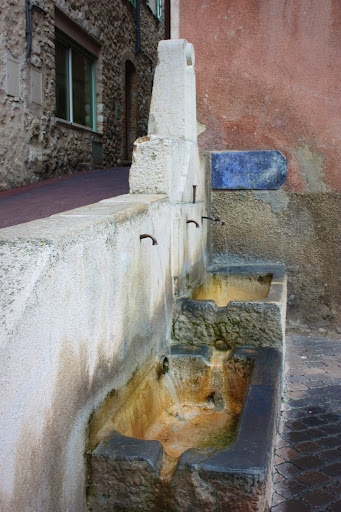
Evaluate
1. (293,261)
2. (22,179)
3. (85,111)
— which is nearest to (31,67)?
(22,179)

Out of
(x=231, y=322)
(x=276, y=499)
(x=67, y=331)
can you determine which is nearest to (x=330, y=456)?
(x=276, y=499)

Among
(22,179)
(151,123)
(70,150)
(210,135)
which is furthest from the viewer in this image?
(70,150)

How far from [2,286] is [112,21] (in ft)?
31.9

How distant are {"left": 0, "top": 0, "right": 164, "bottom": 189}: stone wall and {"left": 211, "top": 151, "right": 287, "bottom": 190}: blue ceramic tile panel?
2734 millimetres

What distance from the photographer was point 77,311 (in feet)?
5.37

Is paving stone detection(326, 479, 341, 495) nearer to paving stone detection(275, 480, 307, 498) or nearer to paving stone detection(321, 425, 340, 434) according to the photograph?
paving stone detection(275, 480, 307, 498)

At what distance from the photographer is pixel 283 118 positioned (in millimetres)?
4461

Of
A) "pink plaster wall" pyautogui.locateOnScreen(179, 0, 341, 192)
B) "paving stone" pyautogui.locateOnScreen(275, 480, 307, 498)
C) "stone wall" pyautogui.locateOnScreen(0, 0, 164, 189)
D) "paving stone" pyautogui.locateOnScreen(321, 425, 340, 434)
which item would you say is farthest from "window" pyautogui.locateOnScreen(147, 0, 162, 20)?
"paving stone" pyautogui.locateOnScreen(275, 480, 307, 498)

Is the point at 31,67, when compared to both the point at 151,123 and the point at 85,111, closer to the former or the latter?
the point at 85,111

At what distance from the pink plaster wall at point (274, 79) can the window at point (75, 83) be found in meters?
3.82

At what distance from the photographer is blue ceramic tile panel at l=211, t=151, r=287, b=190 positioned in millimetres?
4484

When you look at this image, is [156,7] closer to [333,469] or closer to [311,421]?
[311,421]

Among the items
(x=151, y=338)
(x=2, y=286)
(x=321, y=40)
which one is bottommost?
(x=151, y=338)

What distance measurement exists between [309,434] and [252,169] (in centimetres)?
242
